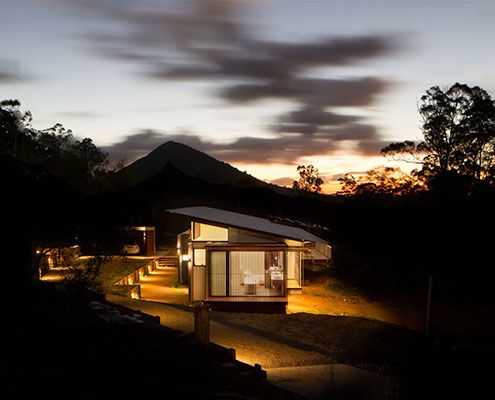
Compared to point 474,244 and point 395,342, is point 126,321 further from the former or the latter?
point 474,244

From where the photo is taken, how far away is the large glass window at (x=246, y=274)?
1939 cm

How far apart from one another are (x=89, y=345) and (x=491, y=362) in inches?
296

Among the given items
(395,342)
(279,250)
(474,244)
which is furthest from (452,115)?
(395,342)

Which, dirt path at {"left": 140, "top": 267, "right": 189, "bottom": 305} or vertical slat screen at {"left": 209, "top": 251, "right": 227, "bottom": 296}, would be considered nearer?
vertical slat screen at {"left": 209, "top": 251, "right": 227, "bottom": 296}

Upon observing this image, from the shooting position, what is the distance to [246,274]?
19.5 m

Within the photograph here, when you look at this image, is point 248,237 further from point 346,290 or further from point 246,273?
point 346,290

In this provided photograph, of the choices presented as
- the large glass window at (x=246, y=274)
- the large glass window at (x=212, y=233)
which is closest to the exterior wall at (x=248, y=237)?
the large glass window at (x=212, y=233)

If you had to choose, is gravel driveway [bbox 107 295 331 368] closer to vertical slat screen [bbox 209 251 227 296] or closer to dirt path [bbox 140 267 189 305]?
vertical slat screen [bbox 209 251 227 296]

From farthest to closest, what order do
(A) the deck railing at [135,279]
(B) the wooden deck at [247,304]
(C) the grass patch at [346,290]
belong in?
1. (C) the grass patch at [346,290]
2. (A) the deck railing at [135,279]
3. (B) the wooden deck at [247,304]

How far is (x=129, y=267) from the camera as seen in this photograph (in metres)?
29.9

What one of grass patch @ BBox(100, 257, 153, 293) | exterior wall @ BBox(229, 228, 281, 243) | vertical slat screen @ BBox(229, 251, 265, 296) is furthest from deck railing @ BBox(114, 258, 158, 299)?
exterior wall @ BBox(229, 228, 281, 243)

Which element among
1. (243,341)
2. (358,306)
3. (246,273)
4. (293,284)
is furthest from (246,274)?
(243,341)

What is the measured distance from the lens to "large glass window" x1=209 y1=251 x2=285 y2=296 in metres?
19.4

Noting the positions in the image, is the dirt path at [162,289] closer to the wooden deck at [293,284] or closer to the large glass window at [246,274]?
the large glass window at [246,274]
